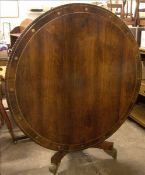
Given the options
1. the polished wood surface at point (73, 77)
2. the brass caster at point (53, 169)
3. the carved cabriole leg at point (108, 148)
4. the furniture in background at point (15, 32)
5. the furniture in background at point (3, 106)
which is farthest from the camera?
the furniture in background at point (15, 32)

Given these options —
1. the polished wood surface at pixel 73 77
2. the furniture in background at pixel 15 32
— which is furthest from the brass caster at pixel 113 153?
the furniture in background at pixel 15 32

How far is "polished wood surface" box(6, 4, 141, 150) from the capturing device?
1488 millimetres

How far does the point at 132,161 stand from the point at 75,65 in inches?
37.4

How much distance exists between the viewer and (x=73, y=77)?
1.63 metres

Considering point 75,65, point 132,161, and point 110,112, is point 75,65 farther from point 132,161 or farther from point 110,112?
point 132,161

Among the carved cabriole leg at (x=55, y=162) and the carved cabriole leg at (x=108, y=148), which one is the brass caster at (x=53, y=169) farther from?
the carved cabriole leg at (x=108, y=148)

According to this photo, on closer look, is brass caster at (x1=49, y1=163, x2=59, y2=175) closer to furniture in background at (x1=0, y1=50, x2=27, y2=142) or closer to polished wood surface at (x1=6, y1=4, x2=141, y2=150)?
polished wood surface at (x1=6, y1=4, x2=141, y2=150)

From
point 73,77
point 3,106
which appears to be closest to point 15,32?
point 3,106

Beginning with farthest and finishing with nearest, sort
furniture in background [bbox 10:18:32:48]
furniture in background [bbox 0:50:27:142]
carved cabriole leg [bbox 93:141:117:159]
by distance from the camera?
furniture in background [bbox 10:18:32:48] → furniture in background [bbox 0:50:27:142] → carved cabriole leg [bbox 93:141:117:159]

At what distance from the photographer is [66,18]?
4.96 ft

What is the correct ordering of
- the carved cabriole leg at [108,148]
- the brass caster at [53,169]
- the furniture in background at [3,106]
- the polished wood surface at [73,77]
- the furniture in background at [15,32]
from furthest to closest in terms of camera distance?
the furniture in background at [15,32]
the furniture in background at [3,106]
the carved cabriole leg at [108,148]
the brass caster at [53,169]
the polished wood surface at [73,77]

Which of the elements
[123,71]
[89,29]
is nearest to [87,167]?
[123,71]

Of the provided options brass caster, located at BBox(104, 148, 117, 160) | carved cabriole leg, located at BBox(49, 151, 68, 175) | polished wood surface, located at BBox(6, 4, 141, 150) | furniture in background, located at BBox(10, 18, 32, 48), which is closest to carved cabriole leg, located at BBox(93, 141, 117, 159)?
brass caster, located at BBox(104, 148, 117, 160)

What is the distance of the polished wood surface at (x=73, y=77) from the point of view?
1.49m
